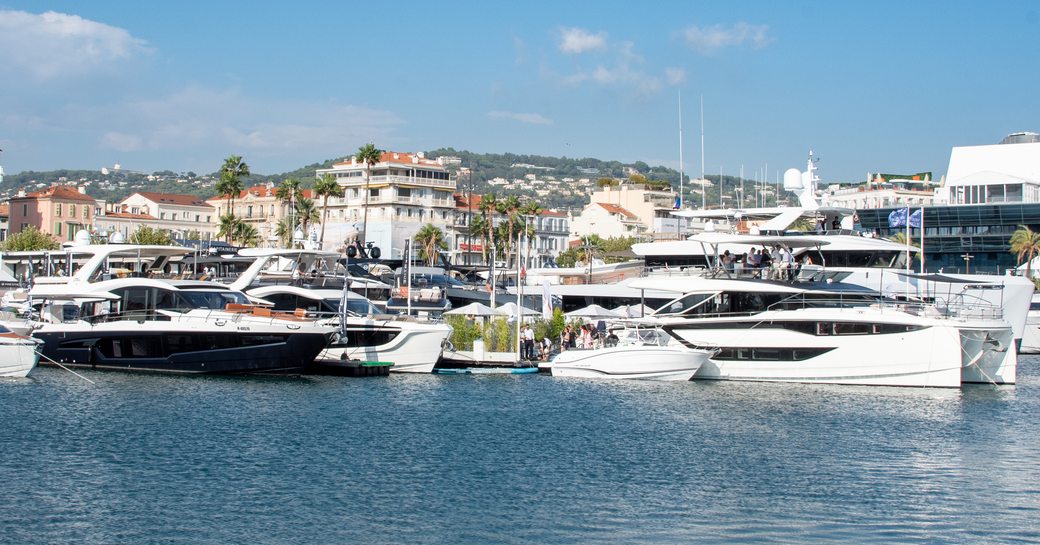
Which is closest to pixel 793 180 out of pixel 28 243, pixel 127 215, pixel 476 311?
pixel 476 311

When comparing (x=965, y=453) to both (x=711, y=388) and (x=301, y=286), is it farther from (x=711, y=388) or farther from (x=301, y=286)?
(x=301, y=286)

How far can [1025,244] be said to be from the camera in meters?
87.4

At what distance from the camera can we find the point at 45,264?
6012cm

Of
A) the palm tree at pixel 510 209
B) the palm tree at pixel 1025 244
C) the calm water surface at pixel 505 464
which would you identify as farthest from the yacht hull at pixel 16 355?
the palm tree at pixel 1025 244

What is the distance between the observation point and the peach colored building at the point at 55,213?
396ft

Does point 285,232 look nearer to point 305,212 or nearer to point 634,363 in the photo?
point 305,212

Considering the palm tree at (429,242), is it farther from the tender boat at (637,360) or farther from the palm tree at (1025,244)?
the tender boat at (637,360)

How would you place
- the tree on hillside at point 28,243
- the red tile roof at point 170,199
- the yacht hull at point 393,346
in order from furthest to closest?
the red tile roof at point 170,199 → the tree on hillside at point 28,243 → the yacht hull at point 393,346

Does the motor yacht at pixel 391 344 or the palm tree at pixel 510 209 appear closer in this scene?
the motor yacht at pixel 391 344

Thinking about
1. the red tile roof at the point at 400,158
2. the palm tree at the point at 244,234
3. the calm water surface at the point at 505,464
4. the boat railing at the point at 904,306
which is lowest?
the calm water surface at the point at 505,464

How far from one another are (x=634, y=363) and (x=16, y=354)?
23446 millimetres

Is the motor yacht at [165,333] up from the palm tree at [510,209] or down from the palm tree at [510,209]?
down

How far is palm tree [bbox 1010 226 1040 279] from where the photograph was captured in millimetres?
87500

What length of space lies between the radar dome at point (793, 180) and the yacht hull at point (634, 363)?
18304mm
